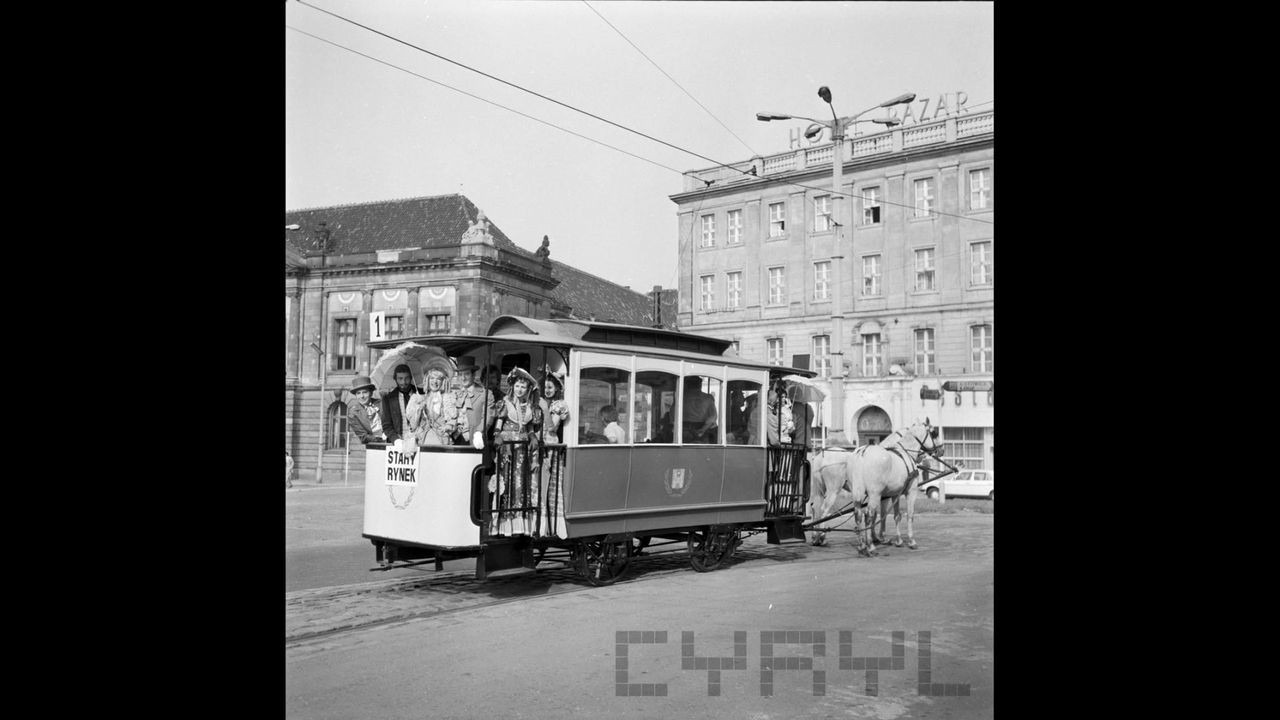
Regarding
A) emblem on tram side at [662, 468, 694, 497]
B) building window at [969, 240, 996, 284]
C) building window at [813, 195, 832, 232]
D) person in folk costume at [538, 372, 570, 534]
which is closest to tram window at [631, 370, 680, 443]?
emblem on tram side at [662, 468, 694, 497]

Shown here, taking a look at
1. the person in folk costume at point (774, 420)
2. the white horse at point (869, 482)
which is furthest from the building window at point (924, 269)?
the person in folk costume at point (774, 420)

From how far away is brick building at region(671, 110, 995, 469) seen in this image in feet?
15.0

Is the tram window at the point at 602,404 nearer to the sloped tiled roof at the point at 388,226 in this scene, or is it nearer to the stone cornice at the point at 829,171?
the sloped tiled roof at the point at 388,226

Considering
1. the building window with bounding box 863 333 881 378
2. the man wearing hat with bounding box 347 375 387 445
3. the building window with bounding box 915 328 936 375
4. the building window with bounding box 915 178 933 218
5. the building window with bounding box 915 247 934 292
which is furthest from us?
the man wearing hat with bounding box 347 375 387 445

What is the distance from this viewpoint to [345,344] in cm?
559

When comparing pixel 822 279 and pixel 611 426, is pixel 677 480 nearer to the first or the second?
pixel 611 426

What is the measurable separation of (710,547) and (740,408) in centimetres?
128

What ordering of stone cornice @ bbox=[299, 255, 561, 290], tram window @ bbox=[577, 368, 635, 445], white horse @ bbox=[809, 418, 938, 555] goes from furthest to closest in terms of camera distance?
white horse @ bbox=[809, 418, 938, 555], tram window @ bbox=[577, 368, 635, 445], stone cornice @ bbox=[299, 255, 561, 290]

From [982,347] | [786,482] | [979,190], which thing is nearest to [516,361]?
[786,482]

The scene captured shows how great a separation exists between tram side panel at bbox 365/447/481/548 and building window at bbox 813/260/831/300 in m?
2.68

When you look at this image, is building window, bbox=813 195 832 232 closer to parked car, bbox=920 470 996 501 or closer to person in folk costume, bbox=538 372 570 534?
parked car, bbox=920 470 996 501

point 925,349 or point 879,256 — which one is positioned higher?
point 879,256
